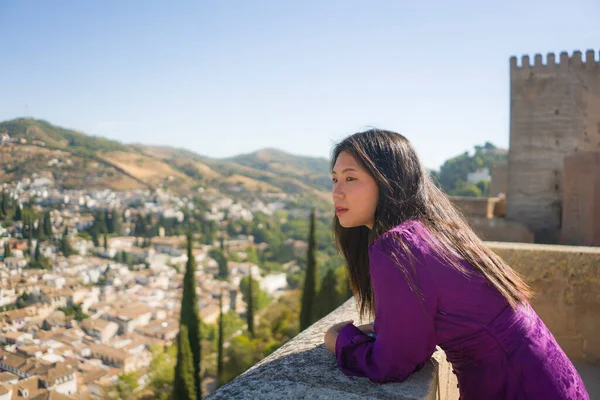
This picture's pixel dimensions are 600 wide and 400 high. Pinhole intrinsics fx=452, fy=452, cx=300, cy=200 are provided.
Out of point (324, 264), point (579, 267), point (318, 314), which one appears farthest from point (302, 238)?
point (579, 267)

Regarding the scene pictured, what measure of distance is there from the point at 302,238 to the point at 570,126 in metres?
70.3

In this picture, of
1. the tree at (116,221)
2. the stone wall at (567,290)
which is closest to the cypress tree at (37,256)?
the stone wall at (567,290)

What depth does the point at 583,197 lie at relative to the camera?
7.32 metres

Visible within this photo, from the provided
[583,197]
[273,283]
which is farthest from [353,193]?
[273,283]

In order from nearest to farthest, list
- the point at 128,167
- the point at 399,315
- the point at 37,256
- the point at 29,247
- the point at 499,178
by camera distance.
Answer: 1. the point at 399,315
2. the point at 29,247
3. the point at 37,256
4. the point at 499,178
5. the point at 128,167

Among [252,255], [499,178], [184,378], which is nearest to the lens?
[184,378]

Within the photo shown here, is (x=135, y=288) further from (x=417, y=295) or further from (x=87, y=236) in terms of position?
(x=417, y=295)

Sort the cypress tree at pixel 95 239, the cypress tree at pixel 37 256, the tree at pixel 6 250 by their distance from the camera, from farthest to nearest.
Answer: the cypress tree at pixel 95 239 < the cypress tree at pixel 37 256 < the tree at pixel 6 250

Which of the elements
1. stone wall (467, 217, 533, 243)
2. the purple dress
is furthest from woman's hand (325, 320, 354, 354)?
stone wall (467, 217, 533, 243)

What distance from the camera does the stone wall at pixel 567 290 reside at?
2559mm

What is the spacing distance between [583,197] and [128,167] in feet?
232

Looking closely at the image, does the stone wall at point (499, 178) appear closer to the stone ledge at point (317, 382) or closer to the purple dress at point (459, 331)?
the stone ledge at point (317, 382)

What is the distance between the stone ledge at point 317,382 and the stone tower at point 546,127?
11163mm

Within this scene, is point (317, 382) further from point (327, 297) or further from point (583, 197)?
point (327, 297)
